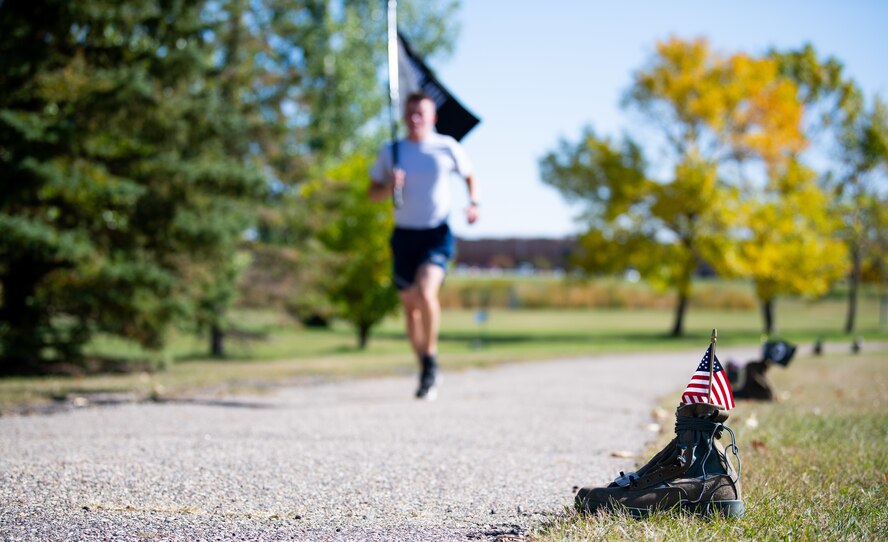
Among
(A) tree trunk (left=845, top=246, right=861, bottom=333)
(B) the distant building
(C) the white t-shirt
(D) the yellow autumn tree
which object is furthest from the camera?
(B) the distant building

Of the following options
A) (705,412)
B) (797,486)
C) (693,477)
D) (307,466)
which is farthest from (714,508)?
(307,466)

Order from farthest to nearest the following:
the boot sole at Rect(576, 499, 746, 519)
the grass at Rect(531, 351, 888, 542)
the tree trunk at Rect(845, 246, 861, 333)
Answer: the tree trunk at Rect(845, 246, 861, 333) < the boot sole at Rect(576, 499, 746, 519) < the grass at Rect(531, 351, 888, 542)

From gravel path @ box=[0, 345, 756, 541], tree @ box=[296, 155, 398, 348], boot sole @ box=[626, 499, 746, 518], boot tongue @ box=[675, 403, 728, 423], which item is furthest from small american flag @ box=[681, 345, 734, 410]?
tree @ box=[296, 155, 398, 348]

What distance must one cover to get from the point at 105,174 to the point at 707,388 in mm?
10924

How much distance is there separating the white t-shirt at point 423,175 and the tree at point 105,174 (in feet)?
18.4

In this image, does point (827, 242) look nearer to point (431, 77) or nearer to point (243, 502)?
point (431, 77)

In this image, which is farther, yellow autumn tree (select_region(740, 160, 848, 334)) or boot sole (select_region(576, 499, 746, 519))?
yellow autumn tree (select_region(740, 160, 848, 334))

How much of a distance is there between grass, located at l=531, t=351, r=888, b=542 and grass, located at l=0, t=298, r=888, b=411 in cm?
486

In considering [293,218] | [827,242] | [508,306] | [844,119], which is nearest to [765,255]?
[827,242]

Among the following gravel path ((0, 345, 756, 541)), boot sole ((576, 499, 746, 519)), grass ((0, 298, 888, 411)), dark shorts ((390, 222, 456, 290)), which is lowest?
grass ((0, 298, 888, 411))

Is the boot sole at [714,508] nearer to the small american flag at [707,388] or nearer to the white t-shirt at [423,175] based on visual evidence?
the small american flag at [707,388]

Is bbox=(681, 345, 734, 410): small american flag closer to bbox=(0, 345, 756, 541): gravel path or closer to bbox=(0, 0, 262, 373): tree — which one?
bbox=(0, 345, 756, 541): gravel path

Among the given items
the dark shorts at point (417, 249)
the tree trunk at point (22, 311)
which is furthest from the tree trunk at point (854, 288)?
the dark shorts at point (417, 249)

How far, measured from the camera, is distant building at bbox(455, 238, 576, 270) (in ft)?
250
